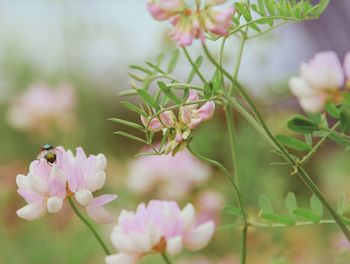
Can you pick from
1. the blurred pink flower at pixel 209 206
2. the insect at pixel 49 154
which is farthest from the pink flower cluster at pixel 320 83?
the blurred pink flower at pixel 209 206

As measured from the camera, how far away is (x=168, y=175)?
157 centimetres

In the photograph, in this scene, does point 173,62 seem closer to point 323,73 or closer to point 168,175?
point 323,73

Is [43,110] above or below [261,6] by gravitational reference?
below

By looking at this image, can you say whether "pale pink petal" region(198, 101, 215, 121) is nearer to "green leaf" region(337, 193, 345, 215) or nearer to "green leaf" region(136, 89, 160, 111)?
"green leaf" region(136, 89, 160, 111)

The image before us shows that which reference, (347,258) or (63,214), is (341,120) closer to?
(347,258)

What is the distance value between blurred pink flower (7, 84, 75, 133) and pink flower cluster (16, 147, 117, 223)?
139 centimetres

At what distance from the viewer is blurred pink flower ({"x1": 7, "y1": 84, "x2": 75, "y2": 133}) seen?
2051 mm

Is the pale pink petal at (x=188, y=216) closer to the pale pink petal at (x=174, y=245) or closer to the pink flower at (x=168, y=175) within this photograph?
the pale pink petal at (x=174, y=245)

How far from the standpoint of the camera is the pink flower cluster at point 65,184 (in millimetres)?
652

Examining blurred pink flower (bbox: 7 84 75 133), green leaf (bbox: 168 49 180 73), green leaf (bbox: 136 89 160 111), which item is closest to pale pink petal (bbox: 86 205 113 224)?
green leaf (bbox: 136 89 160 111)

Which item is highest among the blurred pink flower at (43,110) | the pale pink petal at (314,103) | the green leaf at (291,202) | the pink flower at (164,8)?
the pink flower at (164,8)

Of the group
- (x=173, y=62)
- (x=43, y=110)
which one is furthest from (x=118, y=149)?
(x=173, y=62)

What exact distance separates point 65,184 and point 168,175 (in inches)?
36.0

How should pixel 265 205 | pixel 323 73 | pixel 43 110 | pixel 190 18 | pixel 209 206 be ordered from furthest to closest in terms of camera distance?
pixel 43 110 < pixel 209 206 < pixel 265 205 < pixel 323 73 < pixel 190 18
